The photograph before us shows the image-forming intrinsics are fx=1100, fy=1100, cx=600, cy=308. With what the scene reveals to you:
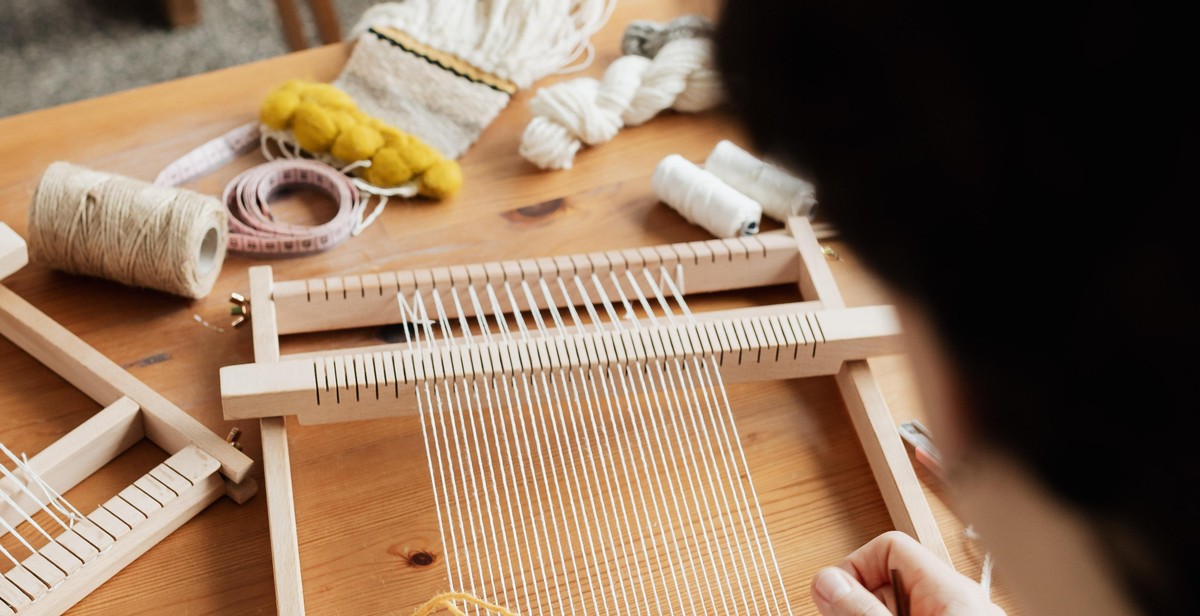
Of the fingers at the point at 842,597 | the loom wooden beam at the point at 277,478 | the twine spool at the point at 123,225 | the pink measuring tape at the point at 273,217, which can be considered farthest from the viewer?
the pink measuring tape at the point at 273,217

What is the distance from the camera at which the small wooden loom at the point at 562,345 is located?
110 centimetres

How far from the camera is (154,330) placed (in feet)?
4.24

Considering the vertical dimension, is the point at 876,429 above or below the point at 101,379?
below

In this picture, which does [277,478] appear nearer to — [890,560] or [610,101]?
[890,560]

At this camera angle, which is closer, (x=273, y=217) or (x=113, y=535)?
(x=113, y=535)

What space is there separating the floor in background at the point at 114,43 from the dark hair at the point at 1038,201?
268 cm

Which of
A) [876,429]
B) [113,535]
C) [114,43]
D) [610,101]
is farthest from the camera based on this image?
[114,43]

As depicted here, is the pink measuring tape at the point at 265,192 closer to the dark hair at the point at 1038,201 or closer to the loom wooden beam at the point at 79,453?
the loom wooden beam at the point at 79,453

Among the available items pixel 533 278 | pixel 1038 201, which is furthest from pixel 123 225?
pixel 1038 201

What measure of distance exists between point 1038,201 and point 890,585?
811 mm

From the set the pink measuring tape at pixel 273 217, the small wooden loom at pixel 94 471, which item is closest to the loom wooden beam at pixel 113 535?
the small wooden loom at pixel 94 471

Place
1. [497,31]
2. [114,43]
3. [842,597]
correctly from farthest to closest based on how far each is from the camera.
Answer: [114,43] → [497,31] → [842,597]

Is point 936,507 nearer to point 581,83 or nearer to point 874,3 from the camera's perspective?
point 581,83

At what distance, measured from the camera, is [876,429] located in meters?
1.16
